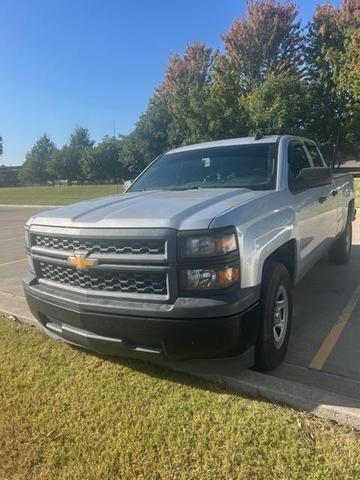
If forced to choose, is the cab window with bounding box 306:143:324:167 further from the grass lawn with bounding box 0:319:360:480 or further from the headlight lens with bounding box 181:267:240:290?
the grass lawn with bounding box 0:319:360:480

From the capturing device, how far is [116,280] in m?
2.71

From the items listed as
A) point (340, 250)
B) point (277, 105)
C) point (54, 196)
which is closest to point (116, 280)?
point (340, 250)

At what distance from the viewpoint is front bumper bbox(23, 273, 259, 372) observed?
8.14 ft

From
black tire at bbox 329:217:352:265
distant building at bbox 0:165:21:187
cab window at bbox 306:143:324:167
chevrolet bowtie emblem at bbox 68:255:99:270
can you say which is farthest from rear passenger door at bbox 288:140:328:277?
distant building at bbox 0:165:21:187

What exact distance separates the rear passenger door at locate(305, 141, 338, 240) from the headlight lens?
254 centimetres

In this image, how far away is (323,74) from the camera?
2955cm

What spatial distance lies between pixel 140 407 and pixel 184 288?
93 centimetres

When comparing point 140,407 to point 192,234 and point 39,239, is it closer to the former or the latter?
point 192,234

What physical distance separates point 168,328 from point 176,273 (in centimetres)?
34

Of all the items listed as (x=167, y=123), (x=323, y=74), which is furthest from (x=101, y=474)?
(x=167, y=123)

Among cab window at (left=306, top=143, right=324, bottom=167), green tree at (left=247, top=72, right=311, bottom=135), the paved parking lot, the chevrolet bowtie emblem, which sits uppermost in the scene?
green tree at (left=247, top=72, right=311, bottom=135)

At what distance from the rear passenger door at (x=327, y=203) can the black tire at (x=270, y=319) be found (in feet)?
6.12

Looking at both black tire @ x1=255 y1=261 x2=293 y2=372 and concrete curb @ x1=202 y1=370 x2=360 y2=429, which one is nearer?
concrete curb @ x1=202 y1=370 x2=360 y2=429

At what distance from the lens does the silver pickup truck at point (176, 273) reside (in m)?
2.49
